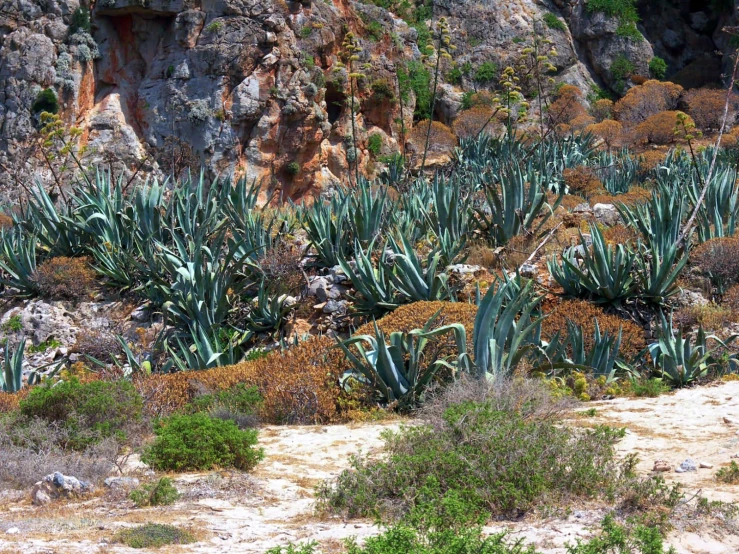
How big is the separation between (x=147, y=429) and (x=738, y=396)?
4611mm

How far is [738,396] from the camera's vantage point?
641 cm

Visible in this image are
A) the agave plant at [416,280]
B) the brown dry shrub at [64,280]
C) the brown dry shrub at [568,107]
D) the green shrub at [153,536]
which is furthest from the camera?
the brown dry shrub at [568,107]

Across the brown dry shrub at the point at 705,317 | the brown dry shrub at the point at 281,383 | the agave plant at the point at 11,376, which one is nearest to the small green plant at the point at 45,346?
the agave plant at the point at 11,376

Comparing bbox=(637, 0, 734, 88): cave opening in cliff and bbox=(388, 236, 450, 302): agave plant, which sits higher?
bbox=(637, 0, 734, 88): cave opening in cliff

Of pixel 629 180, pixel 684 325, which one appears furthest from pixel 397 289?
pixel 629 180

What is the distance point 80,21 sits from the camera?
26.0 m

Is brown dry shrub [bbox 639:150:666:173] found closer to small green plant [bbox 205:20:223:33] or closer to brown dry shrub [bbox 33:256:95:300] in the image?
brown dry shrub [bbox 33:256:95:300]

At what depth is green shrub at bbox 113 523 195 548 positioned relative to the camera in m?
3.83

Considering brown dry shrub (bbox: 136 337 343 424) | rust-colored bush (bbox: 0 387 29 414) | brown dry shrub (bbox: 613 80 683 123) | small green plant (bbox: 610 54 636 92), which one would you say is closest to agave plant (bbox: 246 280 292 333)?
brown dry shrub (bbox: 136 337 343 424)

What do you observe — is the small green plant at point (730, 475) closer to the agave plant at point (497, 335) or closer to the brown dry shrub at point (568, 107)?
the agave plant at point (497, 335)

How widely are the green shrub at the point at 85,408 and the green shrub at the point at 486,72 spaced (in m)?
28.8

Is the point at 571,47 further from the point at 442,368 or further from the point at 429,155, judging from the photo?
the point at 442,368

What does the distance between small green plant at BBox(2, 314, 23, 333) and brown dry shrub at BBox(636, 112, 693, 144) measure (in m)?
19.6

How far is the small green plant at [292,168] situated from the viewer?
83.4 feet
